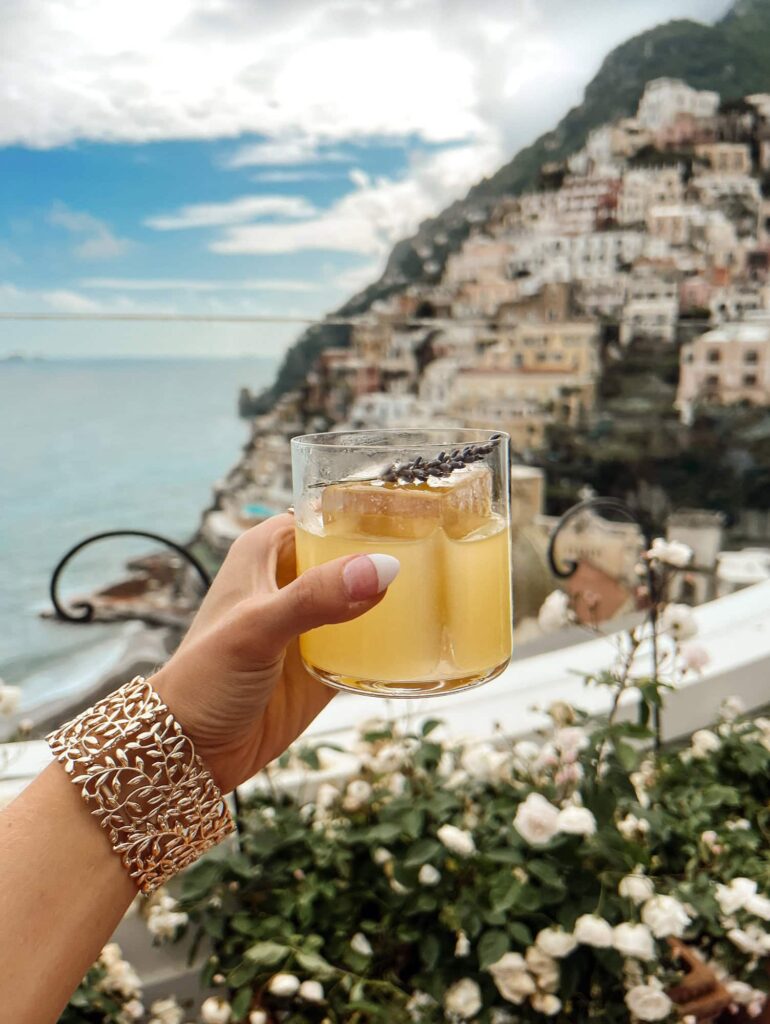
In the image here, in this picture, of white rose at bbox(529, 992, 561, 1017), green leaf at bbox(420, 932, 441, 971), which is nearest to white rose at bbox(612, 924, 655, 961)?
white rose at bbox(529, 992, 561, 1017)

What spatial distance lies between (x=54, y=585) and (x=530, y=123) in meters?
2.96

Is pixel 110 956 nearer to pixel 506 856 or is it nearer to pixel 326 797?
pixel 326 797

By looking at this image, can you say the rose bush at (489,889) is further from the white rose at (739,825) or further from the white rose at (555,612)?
the white rose at (555,612)

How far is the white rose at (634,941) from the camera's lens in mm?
866

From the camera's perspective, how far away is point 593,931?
88 cm

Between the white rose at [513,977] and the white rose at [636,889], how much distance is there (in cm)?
15

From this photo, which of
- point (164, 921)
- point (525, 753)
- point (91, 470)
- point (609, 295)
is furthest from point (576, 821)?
point (609, 295)

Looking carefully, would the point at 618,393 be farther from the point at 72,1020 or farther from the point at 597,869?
the point at 72,1020

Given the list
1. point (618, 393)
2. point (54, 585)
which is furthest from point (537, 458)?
point (54, 585)

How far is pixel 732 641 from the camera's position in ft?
6.40

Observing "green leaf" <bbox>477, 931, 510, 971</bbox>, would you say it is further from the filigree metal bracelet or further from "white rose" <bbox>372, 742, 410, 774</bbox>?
the filigree metal bracelet

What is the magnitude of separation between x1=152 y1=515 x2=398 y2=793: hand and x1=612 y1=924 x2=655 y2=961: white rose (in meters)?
0.43

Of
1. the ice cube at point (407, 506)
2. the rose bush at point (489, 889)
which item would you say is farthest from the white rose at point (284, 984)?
the ice cube at point (407, 506)

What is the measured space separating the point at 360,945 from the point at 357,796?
0.66 ft
